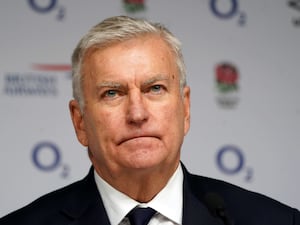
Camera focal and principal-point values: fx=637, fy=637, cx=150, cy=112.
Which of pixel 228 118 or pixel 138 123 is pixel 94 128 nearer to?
pixel 138 123

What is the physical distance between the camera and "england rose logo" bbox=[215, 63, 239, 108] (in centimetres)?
256

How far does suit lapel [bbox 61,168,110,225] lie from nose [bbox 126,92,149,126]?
9.8 inches

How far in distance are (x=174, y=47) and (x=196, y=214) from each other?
1.40 ft

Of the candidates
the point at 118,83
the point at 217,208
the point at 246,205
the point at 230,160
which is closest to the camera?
the point at 217,208

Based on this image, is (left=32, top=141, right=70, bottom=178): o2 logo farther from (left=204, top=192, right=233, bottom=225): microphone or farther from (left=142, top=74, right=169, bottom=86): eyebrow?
(left=204, top=192, right=233, bottom=225): microphone

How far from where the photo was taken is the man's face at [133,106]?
1.50m

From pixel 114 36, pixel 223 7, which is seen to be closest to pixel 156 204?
pixel 114 36

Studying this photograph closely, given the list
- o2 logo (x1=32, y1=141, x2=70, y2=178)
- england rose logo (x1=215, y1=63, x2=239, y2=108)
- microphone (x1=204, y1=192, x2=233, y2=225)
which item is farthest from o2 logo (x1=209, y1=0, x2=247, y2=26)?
microphone (x1=204, y1=192, x2=233, y2=225)

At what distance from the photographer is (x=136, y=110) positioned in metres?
1.49

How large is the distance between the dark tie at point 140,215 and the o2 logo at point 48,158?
2.80 ft

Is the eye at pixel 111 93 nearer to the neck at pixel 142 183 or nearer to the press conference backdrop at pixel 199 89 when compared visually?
the neck at pixel 142 183

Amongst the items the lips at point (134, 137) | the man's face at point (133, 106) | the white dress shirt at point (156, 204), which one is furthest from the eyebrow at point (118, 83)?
the white dress shirt at point (156, 204)

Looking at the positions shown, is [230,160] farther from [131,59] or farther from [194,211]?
[131,59]

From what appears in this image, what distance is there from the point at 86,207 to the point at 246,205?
16.2 inches
